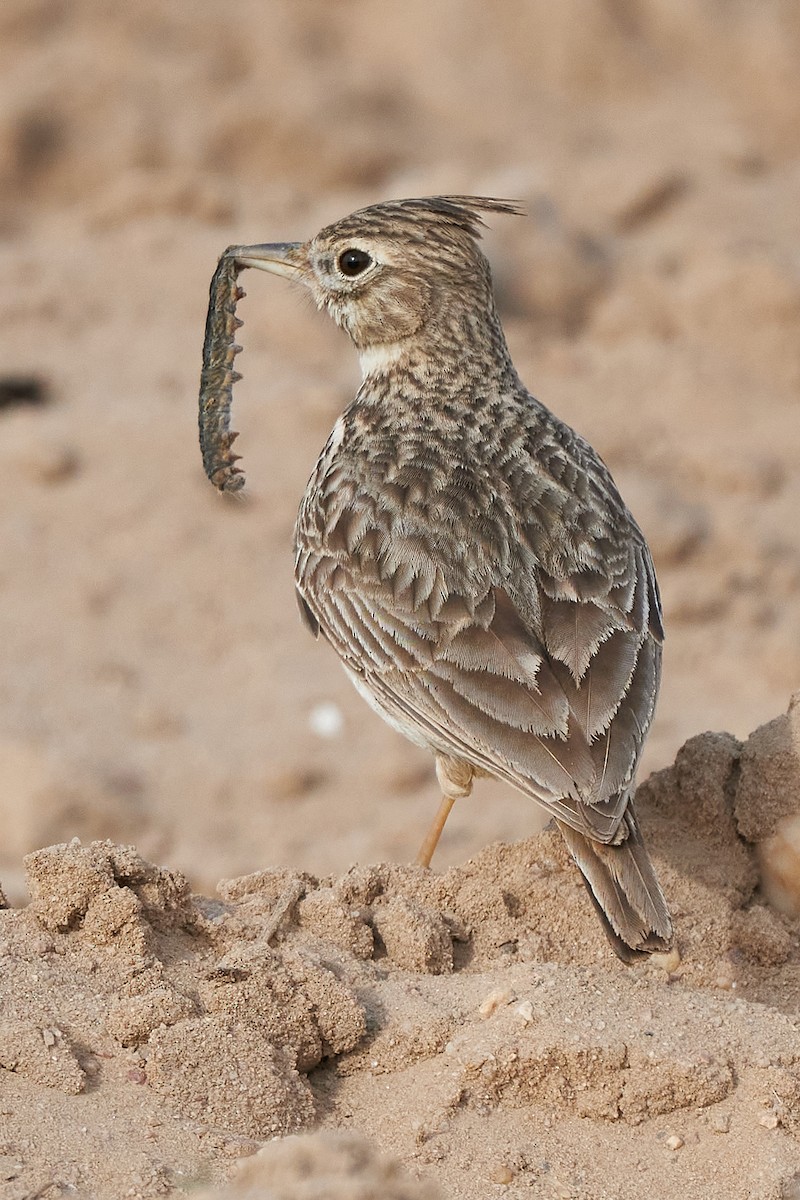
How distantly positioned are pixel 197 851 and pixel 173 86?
7909 millimetres

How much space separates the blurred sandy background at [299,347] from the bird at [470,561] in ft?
6.86

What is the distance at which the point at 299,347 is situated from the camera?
32.7 feet

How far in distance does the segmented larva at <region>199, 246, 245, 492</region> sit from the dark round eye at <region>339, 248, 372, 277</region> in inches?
15.9

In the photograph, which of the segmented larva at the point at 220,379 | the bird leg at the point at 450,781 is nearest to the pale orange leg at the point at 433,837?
the bird leg at the point at 450,781

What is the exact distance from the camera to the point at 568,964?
401 centimetres

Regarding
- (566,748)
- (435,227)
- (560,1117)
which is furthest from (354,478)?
(560,1117)

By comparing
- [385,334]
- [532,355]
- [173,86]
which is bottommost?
[385,334]

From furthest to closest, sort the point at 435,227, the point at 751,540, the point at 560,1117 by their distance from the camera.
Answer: the point at 751,540, the point at 435,227, the point at 560,1117

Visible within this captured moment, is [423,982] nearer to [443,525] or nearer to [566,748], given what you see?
[566,748]

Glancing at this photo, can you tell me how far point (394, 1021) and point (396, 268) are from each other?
2.59 metres

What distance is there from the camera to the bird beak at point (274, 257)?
5328 millimetres

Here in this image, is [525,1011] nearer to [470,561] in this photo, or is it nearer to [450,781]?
[450,781]

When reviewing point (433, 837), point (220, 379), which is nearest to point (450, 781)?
point (433, 837)

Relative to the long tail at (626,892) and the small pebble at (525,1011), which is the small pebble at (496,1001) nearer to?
the small pebble at (525,1011)
